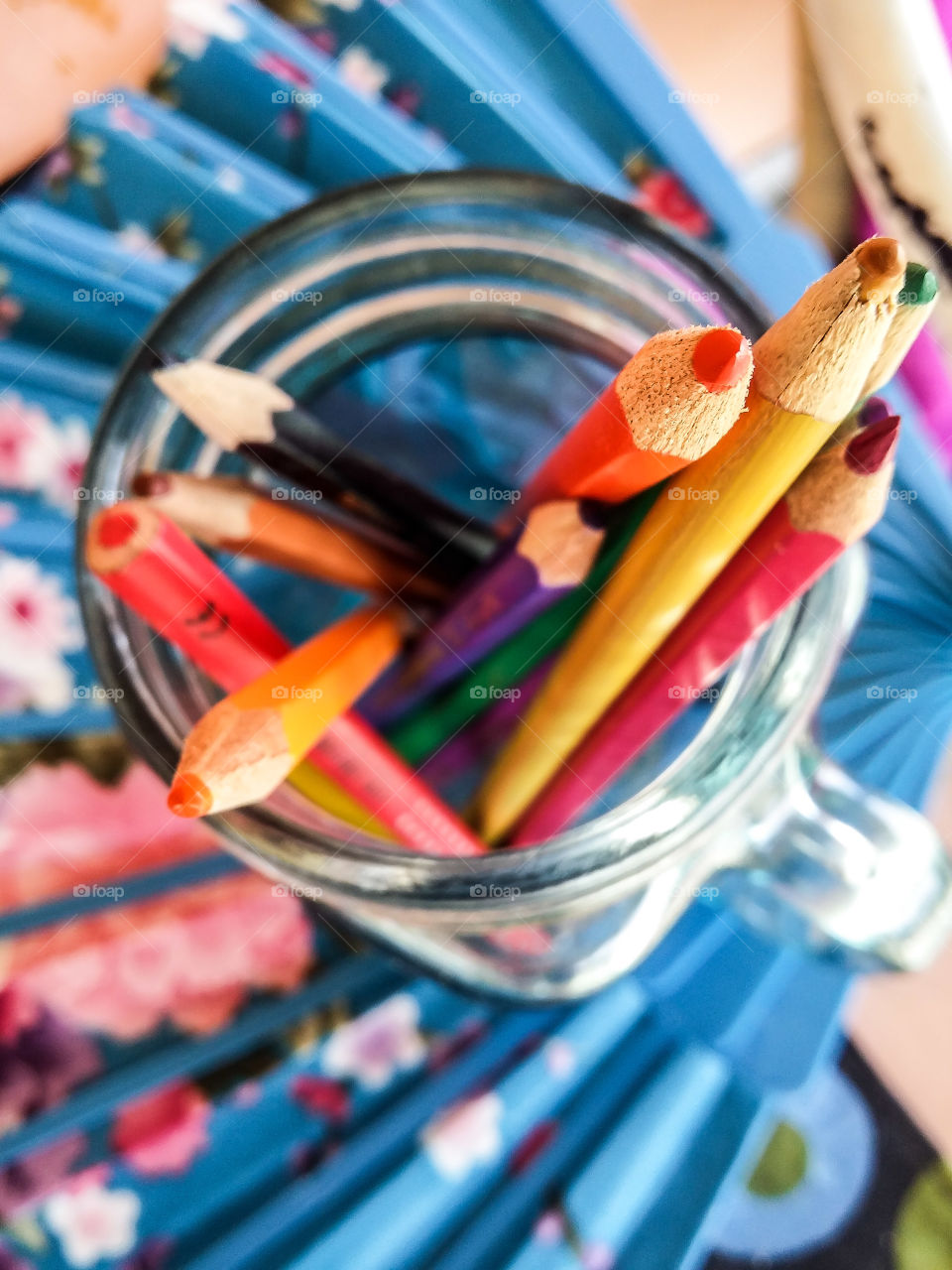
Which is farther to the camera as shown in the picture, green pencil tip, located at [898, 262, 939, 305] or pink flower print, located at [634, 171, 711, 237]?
pink flower print, located at [634, 171, 711, 237]

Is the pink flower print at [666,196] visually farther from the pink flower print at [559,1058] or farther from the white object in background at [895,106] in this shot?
the pink flower print at [559,1058]

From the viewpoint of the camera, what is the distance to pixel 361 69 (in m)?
0.26

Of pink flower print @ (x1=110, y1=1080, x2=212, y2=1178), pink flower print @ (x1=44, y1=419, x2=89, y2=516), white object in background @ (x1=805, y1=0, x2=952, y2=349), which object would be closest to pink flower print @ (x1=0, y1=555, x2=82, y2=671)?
pink flower print @ (x1=44, y1=419, x2=89, y2=516)

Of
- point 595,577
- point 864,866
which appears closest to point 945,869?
point 864,866

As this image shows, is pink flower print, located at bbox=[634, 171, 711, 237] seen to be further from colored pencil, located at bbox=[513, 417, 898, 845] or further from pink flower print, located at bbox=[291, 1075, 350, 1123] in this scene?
pink flower print, located at bbox=[291, 1075, 350, 1123]

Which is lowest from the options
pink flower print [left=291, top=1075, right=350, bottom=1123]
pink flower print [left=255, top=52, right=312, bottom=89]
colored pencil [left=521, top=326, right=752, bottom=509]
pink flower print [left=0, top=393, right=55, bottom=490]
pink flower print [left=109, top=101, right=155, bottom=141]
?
pink flower print [left=291, top=1075, right=350, bottom=1123]

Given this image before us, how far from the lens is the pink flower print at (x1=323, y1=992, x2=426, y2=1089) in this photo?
0.80 feet

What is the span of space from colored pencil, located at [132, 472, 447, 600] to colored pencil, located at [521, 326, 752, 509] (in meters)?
0.06

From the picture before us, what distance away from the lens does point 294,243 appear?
0.63ft

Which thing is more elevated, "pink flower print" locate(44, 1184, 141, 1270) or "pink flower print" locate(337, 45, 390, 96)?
"pink flower print" locate(337, 45, 390, 96)

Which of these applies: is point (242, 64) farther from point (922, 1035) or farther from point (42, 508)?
point (922, 1035)

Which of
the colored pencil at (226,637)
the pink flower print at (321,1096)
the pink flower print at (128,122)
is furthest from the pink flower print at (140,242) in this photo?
the pink flower print at (321,1096)

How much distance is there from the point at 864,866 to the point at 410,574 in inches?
6.0

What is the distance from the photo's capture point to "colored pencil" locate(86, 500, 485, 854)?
15cm
